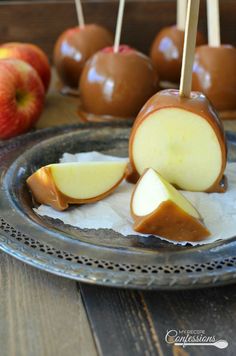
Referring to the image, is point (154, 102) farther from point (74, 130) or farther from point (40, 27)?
point (40, 27)

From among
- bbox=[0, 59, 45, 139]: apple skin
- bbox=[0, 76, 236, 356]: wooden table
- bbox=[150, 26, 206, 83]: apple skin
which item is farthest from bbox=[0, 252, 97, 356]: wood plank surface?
bbox=[150, 26, 206, 83]: apple skin

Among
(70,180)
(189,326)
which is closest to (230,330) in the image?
(189,326)

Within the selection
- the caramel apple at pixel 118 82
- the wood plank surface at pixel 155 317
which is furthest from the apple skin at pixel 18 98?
the wood plank surface at pixel 155 317

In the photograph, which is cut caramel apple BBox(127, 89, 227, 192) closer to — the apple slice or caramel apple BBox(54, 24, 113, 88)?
the apple slice

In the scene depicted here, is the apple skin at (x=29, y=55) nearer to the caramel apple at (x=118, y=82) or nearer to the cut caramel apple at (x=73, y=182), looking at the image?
the caramel apple at (x=118, y=82)

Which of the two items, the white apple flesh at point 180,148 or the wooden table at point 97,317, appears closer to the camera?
the wooden table at point 97,317

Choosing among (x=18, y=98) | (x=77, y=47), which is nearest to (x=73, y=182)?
(x=18, y=98)
